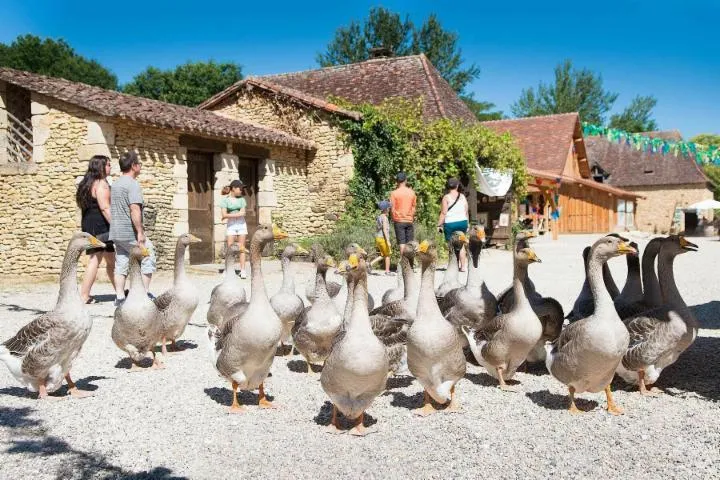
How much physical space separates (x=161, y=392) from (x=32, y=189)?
37.5 ft

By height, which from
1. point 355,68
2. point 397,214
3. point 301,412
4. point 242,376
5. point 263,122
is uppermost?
point 355,68

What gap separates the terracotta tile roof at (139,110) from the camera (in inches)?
547

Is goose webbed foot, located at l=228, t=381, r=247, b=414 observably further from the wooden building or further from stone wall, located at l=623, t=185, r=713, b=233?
stone wall, located at l=623, t=185, r=713, b=233

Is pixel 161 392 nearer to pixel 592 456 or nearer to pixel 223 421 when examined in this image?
pixel 223 421

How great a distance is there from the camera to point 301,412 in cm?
512

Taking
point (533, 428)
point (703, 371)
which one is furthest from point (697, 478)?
point (703, 371)

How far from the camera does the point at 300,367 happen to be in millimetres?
6660

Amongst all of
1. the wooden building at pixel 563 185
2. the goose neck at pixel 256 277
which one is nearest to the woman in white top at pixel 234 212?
the goose neck at pixel 256 277

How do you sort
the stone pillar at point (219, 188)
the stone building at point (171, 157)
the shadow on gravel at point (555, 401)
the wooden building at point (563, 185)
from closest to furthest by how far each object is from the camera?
the shadow on gravel at point (555, 401)
the stone building at point (171, 157)
the stone pillar at point (219, 188)
the wooden building at point (563, 185)

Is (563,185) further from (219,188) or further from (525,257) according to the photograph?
(525,257)

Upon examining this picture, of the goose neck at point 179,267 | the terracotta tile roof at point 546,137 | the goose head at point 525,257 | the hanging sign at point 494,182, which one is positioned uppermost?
the terracotta tile roof at point 546,137

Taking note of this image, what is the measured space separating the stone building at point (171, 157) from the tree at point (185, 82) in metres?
18.7

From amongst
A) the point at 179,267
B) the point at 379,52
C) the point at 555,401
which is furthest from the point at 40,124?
the point at 379,52

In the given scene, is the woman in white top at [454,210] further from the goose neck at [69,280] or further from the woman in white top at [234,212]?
the goose neck at [69,280]
